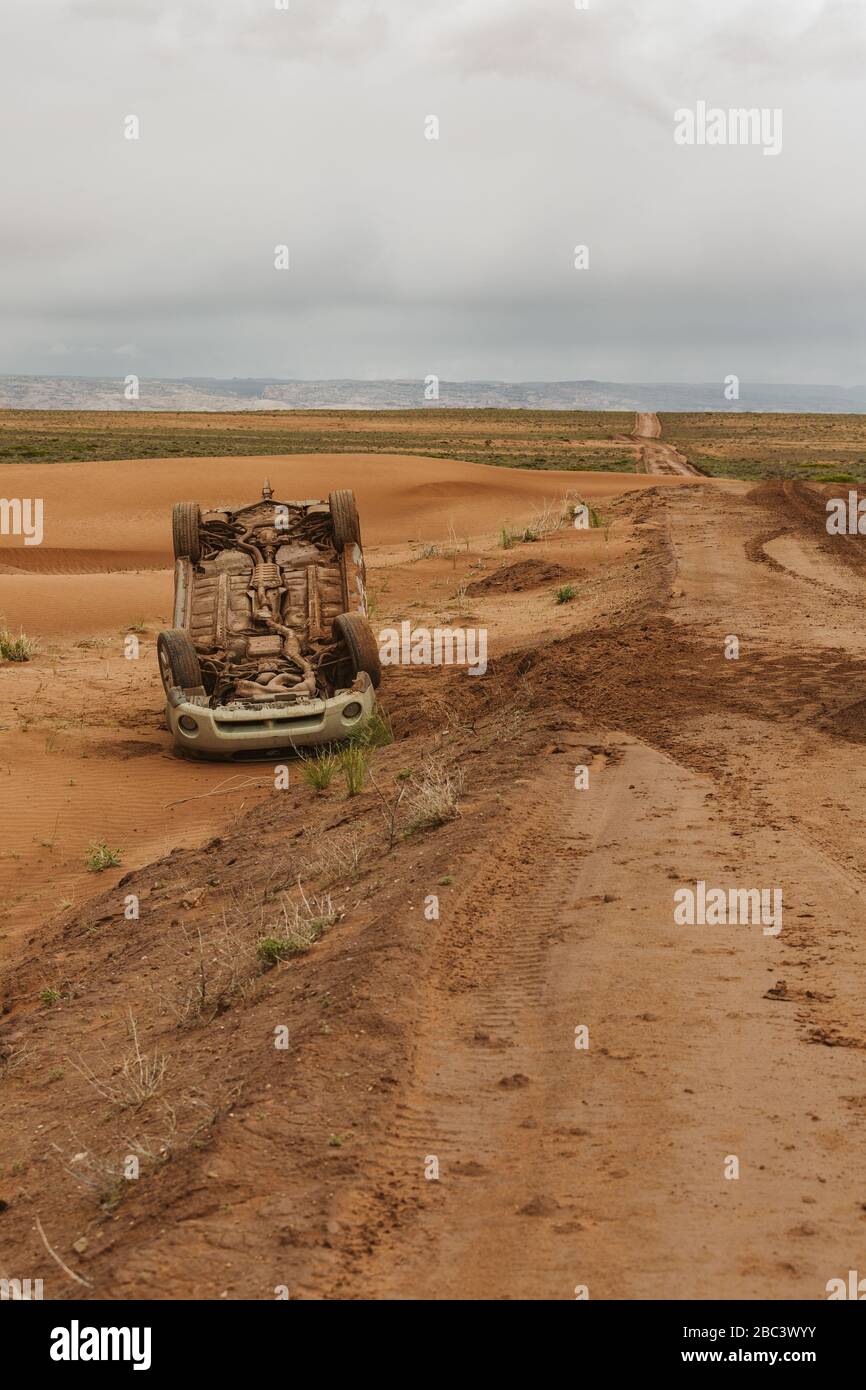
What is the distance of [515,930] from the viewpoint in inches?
245

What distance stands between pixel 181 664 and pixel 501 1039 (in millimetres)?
7737

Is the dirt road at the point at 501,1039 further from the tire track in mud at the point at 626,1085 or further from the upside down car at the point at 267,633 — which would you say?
the upside down car at the point at 267,633

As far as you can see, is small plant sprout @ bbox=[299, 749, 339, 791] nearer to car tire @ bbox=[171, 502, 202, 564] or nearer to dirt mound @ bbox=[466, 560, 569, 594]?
car tire @ bbox=[171, 502, 202, 564]

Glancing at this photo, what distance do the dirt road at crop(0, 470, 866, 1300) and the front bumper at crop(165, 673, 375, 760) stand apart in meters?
1.33

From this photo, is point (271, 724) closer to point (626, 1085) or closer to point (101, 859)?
point (101, 859)

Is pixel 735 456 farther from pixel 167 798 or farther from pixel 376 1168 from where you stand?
pixel 376 1168

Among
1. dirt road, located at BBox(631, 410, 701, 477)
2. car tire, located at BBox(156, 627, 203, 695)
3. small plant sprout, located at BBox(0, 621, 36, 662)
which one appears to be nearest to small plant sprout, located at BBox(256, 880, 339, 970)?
car tire, located at BBox(156, 627, 203, 695)

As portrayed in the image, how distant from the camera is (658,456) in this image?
60406 millimetres

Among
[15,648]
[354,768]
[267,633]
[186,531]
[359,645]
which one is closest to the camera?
[354,768]

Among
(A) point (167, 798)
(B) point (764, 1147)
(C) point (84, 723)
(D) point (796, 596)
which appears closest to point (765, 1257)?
(B) point (764, 1147)

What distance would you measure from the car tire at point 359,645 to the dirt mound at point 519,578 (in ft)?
23.9

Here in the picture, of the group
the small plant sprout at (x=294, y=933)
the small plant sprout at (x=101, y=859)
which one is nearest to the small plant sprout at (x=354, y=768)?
the small plant sprout at (x=101, y=859)

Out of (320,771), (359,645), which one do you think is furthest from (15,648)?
(320,771)

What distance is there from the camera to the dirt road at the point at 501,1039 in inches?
152
